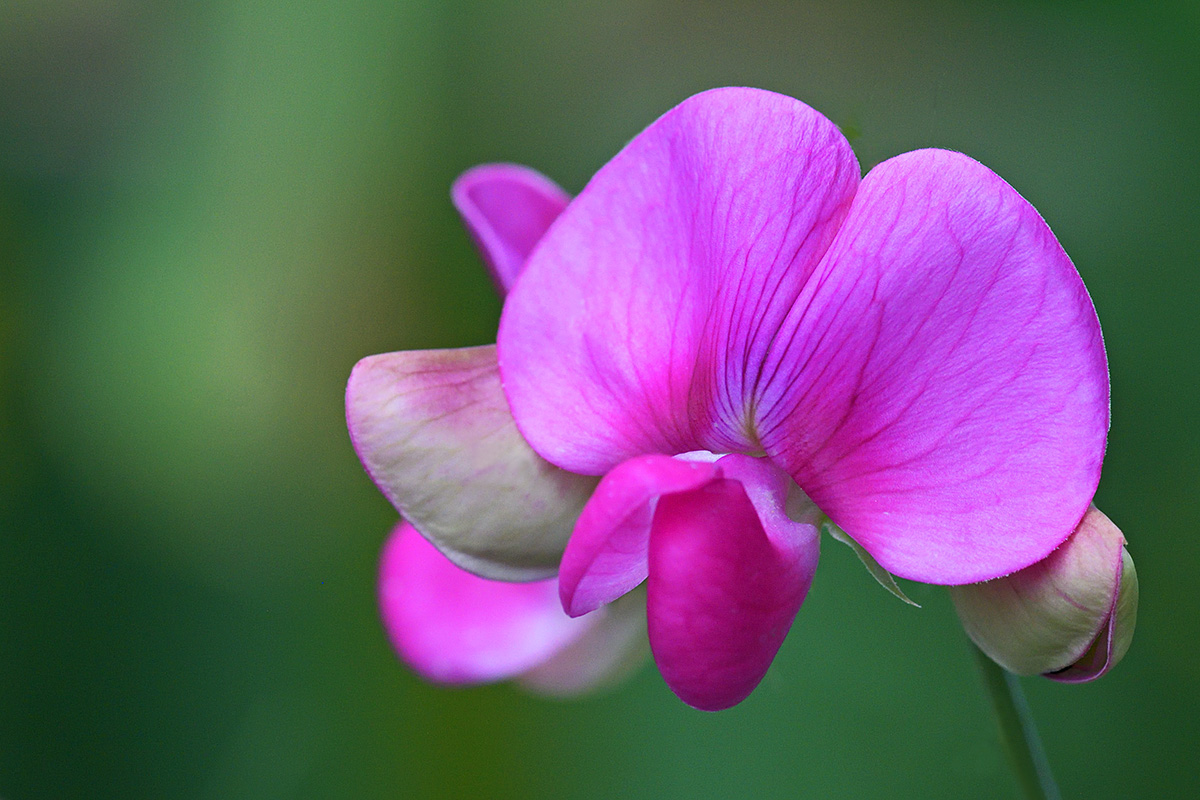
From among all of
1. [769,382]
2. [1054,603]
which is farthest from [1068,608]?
[769,382]

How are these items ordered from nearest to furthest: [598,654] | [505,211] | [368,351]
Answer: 1. [505,211]
2. [598,654]
3. [368,351]

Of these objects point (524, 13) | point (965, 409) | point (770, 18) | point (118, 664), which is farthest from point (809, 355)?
point (524, 13)

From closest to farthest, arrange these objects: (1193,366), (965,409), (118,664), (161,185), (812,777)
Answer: (965,409) < (812,777) < (1193,366) < (118,664) < (161,185)

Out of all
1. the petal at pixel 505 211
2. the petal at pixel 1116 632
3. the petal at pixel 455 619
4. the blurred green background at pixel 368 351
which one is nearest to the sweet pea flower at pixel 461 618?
the petal at pixel 455 619

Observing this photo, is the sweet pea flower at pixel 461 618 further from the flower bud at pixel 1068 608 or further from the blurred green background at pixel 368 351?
the blurred green background at pixel 368 351

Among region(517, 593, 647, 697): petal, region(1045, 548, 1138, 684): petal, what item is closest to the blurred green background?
region(517, 593, 647, 697): petal

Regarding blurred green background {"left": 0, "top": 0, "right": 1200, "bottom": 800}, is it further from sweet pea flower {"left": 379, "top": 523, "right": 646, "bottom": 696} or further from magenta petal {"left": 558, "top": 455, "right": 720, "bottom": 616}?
magenta petal {"left": 558, "top": 455, "right": 720, "bottom": 616}

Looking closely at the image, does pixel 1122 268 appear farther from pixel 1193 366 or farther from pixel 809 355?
pixel 809 355

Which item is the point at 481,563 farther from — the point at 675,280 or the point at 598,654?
the point at 598,654
